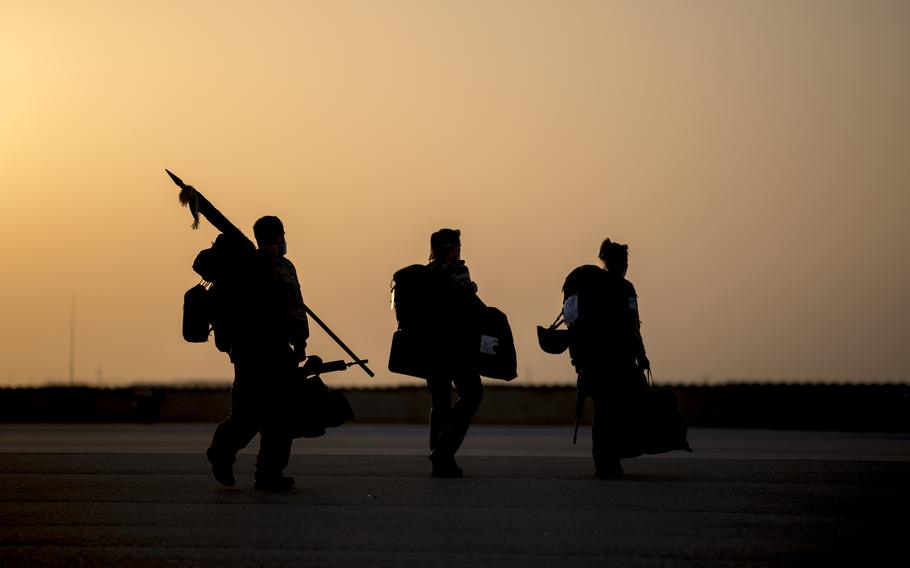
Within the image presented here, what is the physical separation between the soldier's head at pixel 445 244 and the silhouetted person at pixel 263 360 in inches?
76.7

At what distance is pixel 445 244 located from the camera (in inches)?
492

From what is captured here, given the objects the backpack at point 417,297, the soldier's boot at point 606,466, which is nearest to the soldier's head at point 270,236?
the backpack at point 417,297

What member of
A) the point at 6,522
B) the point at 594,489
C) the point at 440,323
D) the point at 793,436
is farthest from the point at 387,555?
the point at 793,436

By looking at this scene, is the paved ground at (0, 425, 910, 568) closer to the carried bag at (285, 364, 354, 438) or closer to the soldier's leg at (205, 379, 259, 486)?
the soldier's leg at (205, 379, 259, 486)

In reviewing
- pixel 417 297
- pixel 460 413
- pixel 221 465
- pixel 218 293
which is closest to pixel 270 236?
pixel 218 293

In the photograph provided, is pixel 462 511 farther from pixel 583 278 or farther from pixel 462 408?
pixel 583 278

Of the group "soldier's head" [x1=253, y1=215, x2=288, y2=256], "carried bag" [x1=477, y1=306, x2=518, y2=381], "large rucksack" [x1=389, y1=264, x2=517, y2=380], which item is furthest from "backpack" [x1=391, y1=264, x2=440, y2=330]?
"soldier's head" [x1=253, y1=215, x2=288, y2=256]

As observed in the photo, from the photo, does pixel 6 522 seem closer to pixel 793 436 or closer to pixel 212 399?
pixel 793 436

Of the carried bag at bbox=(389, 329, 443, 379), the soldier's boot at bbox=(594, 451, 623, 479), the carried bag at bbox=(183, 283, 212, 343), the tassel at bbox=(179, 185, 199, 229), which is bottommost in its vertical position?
the soldier's boot at bbox=(594, 451, 623, 479)

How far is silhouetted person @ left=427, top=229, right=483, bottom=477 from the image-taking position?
12234mm

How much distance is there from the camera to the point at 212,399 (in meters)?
29.9

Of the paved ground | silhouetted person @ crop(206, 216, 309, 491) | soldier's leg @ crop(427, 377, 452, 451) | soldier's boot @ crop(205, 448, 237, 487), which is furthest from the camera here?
soldier's leg @ crop(427, 377, 452, 451)

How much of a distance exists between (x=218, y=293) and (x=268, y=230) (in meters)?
0.59

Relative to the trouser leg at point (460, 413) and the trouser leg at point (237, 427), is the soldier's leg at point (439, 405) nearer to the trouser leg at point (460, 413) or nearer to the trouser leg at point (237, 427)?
the trouser leg at point (460, 413)
